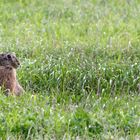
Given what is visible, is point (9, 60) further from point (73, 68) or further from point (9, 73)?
point (73, 68)

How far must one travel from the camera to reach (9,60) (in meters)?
8.98

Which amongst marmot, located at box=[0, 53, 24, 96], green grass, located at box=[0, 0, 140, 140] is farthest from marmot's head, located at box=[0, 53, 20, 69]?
green grass, located at box=[0, 0, 140, 140]

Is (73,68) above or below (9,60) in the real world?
below

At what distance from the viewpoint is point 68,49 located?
34.4 feet

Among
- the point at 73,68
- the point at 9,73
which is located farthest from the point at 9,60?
the point at 73,68

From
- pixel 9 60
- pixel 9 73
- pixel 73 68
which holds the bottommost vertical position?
pixel 73 68

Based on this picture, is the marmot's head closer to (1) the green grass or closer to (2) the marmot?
(2) the marmot

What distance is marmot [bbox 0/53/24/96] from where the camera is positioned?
29.0ft

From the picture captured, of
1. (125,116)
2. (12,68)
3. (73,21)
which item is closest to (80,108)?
(125,116)

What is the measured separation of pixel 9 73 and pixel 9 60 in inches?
6.3

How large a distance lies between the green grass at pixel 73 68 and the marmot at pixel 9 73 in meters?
0.26

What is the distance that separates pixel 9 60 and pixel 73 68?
96 centimetres

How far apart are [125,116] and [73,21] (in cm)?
583

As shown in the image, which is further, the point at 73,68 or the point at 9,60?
the point at 73,68
